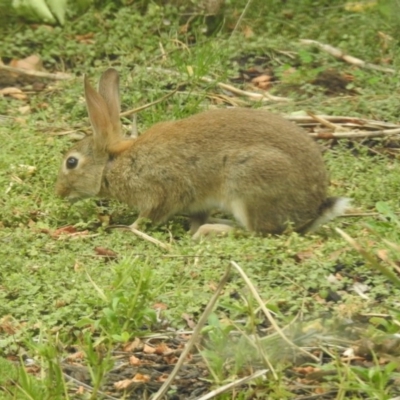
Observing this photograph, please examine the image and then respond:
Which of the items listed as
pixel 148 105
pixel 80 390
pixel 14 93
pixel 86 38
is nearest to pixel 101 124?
pixel 148 105

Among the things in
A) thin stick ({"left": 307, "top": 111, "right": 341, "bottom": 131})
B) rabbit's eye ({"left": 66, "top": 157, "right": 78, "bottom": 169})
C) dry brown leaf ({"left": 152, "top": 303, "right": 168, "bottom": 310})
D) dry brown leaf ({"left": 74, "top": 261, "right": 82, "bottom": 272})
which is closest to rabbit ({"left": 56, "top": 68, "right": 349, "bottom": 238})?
rabbit's eye ({"left": 66, "top": 157, "right": 78, "bottom": 169})

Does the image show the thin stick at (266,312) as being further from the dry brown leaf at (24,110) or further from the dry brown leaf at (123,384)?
the dry brown leaf at (24,110)

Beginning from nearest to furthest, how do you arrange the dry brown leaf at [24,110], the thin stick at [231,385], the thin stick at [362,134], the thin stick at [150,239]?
1. the thin stick at [231,385]
2. the thin stick at [150,239]
3. the thin stick at [362,134]
4. the dry brown leaf at [24,110]

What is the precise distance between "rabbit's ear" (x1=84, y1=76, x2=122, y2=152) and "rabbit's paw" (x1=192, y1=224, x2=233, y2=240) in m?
1.02

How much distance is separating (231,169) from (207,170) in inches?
8.1

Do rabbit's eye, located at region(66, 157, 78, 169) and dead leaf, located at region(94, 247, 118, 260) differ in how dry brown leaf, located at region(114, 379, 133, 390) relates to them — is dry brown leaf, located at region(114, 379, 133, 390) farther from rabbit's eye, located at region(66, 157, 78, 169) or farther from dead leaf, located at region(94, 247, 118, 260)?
rabbit's eye, located at region(66, 157, 78, 169)

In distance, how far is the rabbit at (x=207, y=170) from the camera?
23.6 ft

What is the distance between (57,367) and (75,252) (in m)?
2.38

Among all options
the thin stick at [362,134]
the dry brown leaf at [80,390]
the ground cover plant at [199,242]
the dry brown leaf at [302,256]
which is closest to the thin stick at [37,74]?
the ground cover plant at [199,242]

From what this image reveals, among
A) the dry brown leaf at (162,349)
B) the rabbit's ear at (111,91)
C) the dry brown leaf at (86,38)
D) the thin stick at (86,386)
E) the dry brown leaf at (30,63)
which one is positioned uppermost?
the rabbit's ear at (111,91)

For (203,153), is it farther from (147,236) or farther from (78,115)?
(78,115)

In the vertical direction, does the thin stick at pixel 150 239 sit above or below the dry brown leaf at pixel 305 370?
below

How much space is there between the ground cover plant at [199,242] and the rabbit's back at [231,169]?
0.66 feet

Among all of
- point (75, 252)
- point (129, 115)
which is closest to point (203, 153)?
point (75, 252)
